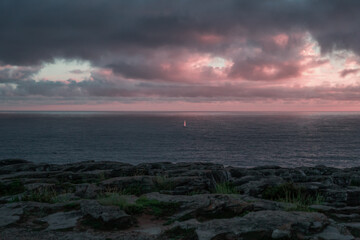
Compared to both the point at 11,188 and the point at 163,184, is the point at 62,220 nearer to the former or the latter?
the point at 163,184

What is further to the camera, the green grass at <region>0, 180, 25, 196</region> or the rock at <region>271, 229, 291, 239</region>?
the green grass at <region>0, 180, 25, 196</region>

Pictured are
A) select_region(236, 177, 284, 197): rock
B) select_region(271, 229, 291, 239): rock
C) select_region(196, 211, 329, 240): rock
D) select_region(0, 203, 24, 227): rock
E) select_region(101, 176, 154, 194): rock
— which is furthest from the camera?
select_region(101, 176, 154, 194): rock

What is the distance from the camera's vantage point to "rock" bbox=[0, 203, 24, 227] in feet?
34.8

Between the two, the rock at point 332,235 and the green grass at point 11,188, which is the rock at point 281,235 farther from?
the green grass at point 11,188

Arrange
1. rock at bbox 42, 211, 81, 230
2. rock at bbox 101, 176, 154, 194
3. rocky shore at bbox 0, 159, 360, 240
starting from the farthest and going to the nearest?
rock at bbox 101, 176, 154, 194
rock at bbox 42, 211, 81, 230
rocky shore at bbox 0, 159, 360, 240

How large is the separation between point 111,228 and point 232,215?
15.6ft

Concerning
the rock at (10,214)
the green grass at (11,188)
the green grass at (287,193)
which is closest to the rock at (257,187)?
the green grass at (287,193)

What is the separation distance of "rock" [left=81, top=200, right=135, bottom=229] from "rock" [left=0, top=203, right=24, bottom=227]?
2.63m

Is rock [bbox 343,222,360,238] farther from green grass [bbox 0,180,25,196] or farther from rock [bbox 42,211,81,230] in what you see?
green grass [bbox 0,180,25,196]

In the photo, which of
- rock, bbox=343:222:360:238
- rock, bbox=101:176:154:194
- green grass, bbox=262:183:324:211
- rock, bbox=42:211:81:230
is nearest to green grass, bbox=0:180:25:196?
rock, bbox=101:176:154:194

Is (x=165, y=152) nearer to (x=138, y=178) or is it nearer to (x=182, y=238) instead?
(x=138, y=178)

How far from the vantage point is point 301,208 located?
11414 mm

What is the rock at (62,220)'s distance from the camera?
33.2 feet

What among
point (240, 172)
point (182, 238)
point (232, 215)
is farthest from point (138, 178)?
point (240, 172)
